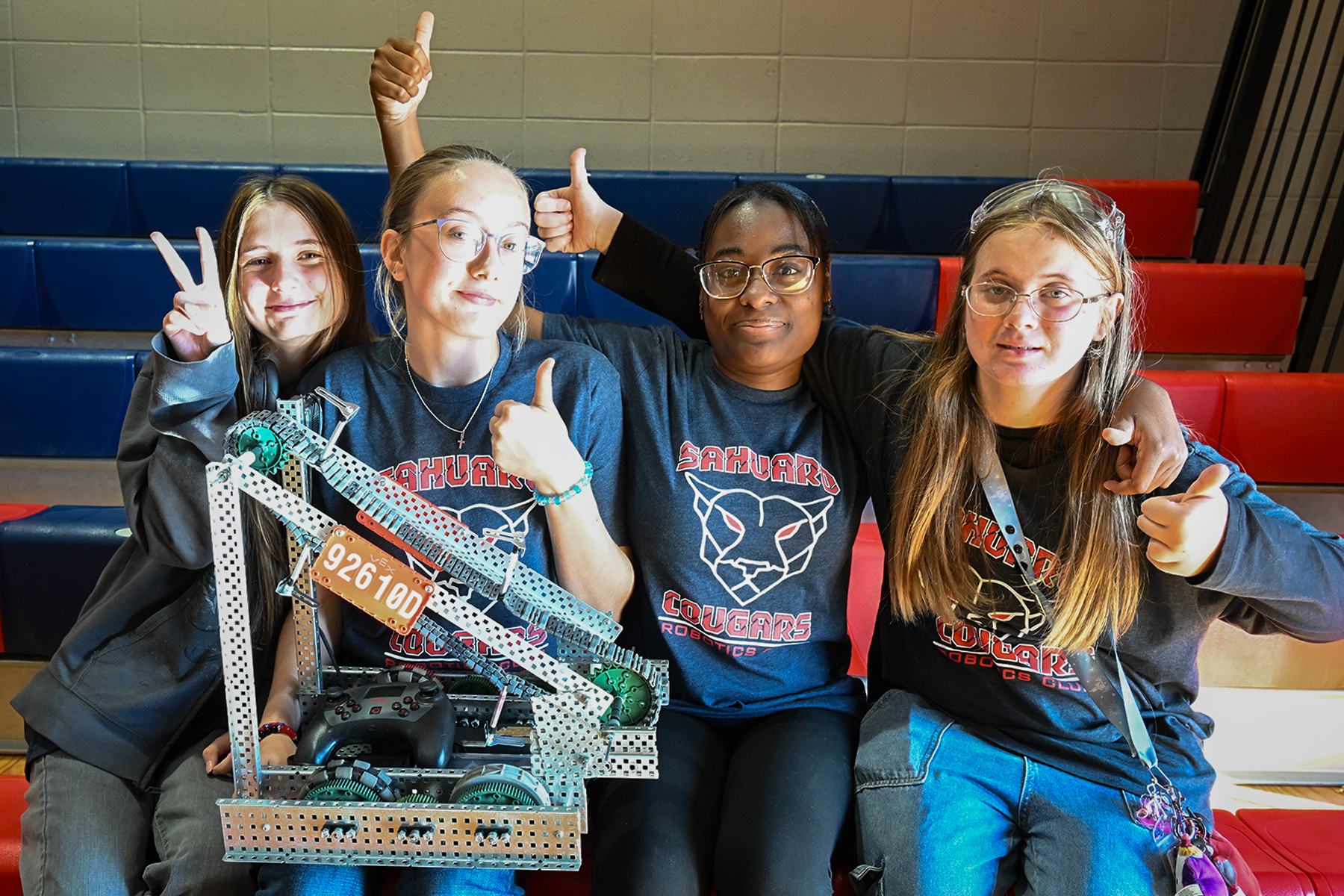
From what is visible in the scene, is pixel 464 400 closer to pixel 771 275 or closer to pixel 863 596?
pixel 771 275

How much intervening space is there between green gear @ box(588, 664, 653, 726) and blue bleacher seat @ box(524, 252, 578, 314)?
2.05 m

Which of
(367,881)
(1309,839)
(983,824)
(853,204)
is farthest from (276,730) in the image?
(853,204)

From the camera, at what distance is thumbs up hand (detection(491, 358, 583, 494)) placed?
3.74 ft

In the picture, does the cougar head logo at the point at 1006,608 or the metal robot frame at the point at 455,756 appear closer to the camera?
the metal robot frame at the point at 455,756

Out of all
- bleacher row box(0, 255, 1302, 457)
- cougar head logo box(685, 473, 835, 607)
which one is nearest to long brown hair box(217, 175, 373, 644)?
cougar head logo box(685, 473, 835, 607)

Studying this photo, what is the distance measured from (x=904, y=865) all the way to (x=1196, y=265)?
289cm

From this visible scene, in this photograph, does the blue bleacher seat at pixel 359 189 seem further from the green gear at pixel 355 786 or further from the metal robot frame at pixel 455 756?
the green gear at pixel 355 786

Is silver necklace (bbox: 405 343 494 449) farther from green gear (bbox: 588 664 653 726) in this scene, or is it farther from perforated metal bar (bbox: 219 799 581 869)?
perforated metal bar (bbox: 219 799 581 869)

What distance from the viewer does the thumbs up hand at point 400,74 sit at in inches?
64.9

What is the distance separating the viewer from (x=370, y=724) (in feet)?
3.73

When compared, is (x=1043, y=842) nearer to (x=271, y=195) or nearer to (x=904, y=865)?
(x=904, y=865)

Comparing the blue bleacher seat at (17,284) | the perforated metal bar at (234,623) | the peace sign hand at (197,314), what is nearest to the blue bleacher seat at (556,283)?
the blue bleacher seat at (17,284)

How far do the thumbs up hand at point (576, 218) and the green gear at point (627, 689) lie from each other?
793mm

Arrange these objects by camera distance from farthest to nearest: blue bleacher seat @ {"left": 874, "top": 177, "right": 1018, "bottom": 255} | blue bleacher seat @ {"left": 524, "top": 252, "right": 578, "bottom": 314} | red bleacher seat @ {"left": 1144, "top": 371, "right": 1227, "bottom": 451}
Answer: blue bleacher seat @ {"left": 874, "top": 177, "right": 1018, "bottom": 255}, blue bleacher seat @ {"left": 524, "top": 252, "right": 578, "bottom": 314}, red bleacher seat @ {"left": 1144, "top": 371, "right": 1227, "bottom": 451}
